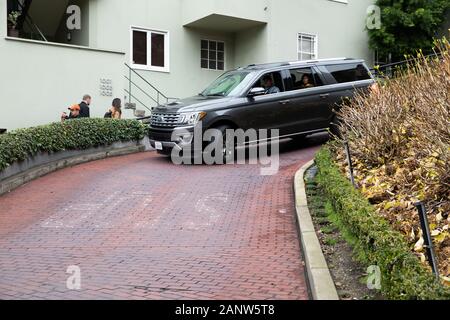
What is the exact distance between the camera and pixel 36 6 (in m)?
18.8

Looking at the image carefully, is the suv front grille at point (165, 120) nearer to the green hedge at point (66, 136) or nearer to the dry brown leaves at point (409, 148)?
the green hedge at point (66, 136)

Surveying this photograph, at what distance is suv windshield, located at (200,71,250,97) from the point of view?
12445 millimetres

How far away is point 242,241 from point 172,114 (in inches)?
222

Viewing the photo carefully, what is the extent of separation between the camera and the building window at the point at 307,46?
63.6 ft

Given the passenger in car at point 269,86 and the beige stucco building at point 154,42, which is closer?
the passenger in car at point 269,86

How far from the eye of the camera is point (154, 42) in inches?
720

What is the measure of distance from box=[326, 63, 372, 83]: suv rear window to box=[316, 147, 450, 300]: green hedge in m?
6.48

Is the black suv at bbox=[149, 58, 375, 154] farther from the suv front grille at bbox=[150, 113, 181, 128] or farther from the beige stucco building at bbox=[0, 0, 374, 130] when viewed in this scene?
the beige stucco building at bbox=[0, 0, 374, 130]

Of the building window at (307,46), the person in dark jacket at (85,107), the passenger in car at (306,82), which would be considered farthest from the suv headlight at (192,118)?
the building window at (307,46)

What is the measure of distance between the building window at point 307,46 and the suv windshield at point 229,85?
666 cm

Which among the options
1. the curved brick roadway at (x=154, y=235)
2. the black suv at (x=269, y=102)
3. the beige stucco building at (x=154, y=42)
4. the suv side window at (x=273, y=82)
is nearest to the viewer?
the curved brick roadway at (x=154, y=235)

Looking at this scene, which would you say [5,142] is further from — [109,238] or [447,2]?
[447,2]

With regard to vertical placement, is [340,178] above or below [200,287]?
above
